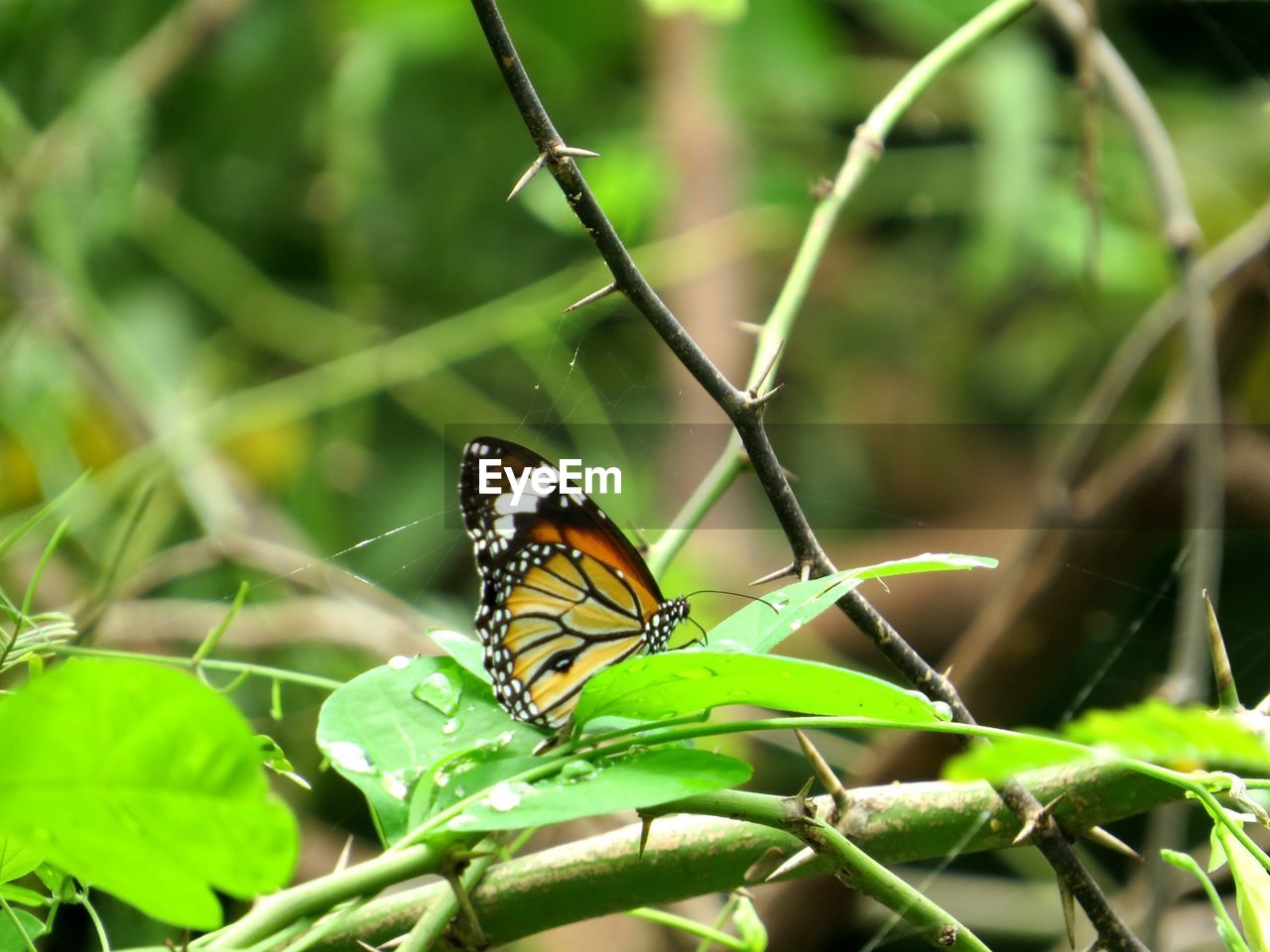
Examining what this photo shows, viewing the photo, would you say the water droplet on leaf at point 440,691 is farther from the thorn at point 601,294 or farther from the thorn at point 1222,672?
the thorn at point 1222,672

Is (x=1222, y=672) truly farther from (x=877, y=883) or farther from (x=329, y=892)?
(x=329, y=892)

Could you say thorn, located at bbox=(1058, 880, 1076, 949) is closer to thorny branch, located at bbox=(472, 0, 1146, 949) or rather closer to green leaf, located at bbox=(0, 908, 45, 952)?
thorny branch, located at bbox=(472, 0, 1146, 949)

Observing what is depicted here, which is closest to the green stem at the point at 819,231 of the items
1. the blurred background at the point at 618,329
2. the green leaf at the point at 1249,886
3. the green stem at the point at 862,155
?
the green stem at the point at 862,155

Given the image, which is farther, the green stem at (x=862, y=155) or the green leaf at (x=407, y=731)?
the green stem at (x=862, y=155)

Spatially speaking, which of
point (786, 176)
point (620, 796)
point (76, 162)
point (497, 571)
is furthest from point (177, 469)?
point (620, 796)

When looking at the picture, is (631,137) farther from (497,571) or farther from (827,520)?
(497,571)
